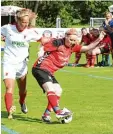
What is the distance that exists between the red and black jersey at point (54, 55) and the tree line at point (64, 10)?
155ft

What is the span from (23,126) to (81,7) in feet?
202

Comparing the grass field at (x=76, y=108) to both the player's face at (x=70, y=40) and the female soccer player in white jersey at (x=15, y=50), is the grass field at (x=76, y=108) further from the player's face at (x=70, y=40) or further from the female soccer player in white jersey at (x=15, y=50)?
the player's face at (x=70, y=40)

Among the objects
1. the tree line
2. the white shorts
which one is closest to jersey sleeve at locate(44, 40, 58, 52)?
Answer: the white shorts

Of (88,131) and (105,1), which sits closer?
(88,131)

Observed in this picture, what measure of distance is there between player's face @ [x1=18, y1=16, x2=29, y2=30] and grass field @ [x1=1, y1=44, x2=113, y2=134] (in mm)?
1683

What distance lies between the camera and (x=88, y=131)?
337 inches

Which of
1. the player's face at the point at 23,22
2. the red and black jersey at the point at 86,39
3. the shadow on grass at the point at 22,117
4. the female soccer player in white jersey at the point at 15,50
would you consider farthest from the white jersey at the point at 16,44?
the red and black jersey at the point at 86,39

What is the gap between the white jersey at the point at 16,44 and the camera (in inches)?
387

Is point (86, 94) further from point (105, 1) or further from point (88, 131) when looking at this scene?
point (105, 1)

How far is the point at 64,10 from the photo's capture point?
205 feet

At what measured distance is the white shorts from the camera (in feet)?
32.0

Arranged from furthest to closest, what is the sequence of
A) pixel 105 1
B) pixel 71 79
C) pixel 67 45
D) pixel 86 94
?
pixel 105 1, pixel 71 79, pixel 86 94, pixel 67 45

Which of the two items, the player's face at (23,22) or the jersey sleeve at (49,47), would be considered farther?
the player's face at (23,22)

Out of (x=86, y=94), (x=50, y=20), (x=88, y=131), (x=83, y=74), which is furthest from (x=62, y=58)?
(x=50, y=20)
